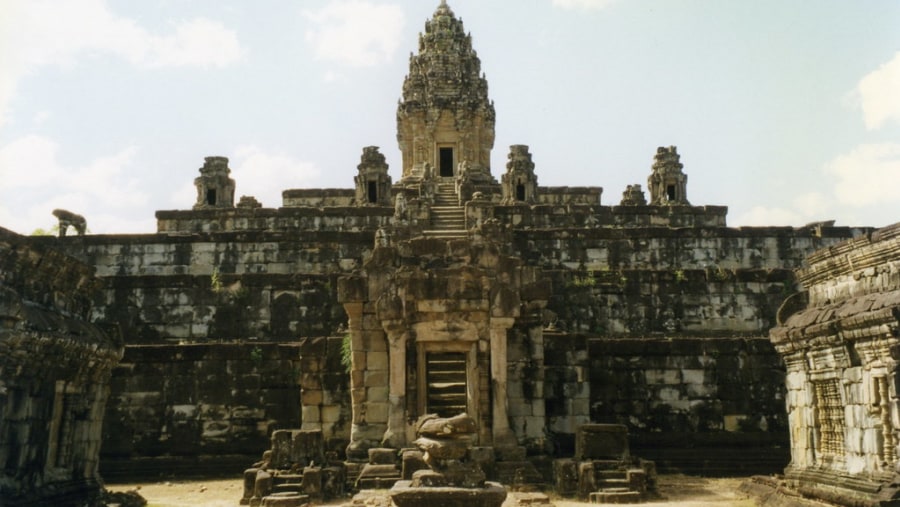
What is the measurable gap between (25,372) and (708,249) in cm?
2322

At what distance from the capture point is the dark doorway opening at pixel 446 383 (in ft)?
59.9

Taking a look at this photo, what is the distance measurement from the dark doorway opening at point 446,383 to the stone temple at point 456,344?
1.9 inches

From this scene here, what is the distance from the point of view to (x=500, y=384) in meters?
17.5

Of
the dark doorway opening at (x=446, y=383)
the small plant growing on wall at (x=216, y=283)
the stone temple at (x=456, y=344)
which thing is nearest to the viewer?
the stone temple at (x=456, y=344)

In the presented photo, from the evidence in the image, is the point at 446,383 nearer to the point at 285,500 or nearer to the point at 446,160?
the point at 285,500

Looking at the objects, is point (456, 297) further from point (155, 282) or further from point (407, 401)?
point (155, 282)

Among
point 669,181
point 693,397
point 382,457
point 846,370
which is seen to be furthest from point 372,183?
point 846,370

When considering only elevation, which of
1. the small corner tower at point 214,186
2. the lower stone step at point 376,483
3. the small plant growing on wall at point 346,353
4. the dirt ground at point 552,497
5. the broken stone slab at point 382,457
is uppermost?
the small corner tower at point 214,186

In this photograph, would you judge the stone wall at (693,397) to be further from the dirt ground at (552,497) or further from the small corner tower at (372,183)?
the small corner tower at (372,183)

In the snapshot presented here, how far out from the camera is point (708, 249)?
1212 inches

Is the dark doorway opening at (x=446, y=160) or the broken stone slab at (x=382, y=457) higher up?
the dark doorway opening at (x=446, y=160)

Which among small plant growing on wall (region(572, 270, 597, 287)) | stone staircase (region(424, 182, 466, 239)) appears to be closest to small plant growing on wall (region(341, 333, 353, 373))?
stone staircase (region(424, 182, 466, 239))

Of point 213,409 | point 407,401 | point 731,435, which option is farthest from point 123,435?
point 731,435

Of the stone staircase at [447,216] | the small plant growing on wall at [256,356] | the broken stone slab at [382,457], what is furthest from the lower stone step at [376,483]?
the stone staircase at [447,216]
